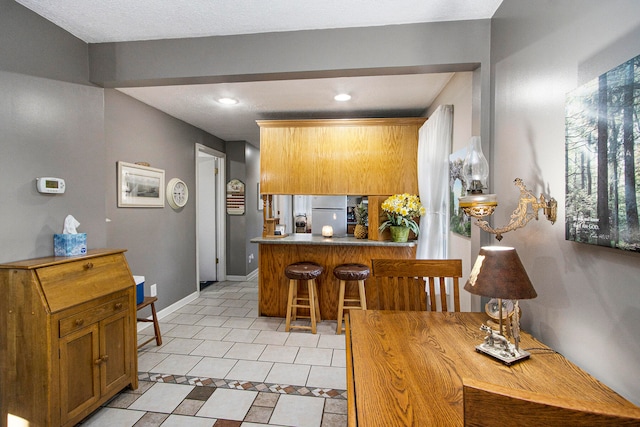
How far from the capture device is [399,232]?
3408 millimetres

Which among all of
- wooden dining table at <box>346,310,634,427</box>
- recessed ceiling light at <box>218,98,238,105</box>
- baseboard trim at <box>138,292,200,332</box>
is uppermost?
recessed ceiling light at <box>218,98,238,105</box>

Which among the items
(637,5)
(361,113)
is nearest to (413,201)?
(361,113)

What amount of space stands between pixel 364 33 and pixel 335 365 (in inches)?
97.1

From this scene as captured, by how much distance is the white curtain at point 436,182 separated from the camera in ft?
9.11

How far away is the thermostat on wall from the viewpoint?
1864 mm

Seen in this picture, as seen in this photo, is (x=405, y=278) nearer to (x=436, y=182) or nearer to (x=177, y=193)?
(x=436, y=182)

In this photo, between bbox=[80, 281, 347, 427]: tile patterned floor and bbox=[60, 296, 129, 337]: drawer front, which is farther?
bbox=[80, 281, 347, 427]: tile patterned floor

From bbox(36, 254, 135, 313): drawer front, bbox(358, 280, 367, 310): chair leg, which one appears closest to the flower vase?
bbox(358, 280, 367, 310): chair leg

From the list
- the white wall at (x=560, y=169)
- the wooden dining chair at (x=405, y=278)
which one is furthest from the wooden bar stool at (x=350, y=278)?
the white wall at (x=560, y=169)

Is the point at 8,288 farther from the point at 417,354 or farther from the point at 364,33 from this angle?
the point at 364,33

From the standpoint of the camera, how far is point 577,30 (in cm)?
111

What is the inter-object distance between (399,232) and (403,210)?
0.95 ft

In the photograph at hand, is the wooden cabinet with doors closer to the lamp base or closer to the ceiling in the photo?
the ceiling

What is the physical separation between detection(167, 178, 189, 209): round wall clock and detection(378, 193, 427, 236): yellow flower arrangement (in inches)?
99.4
